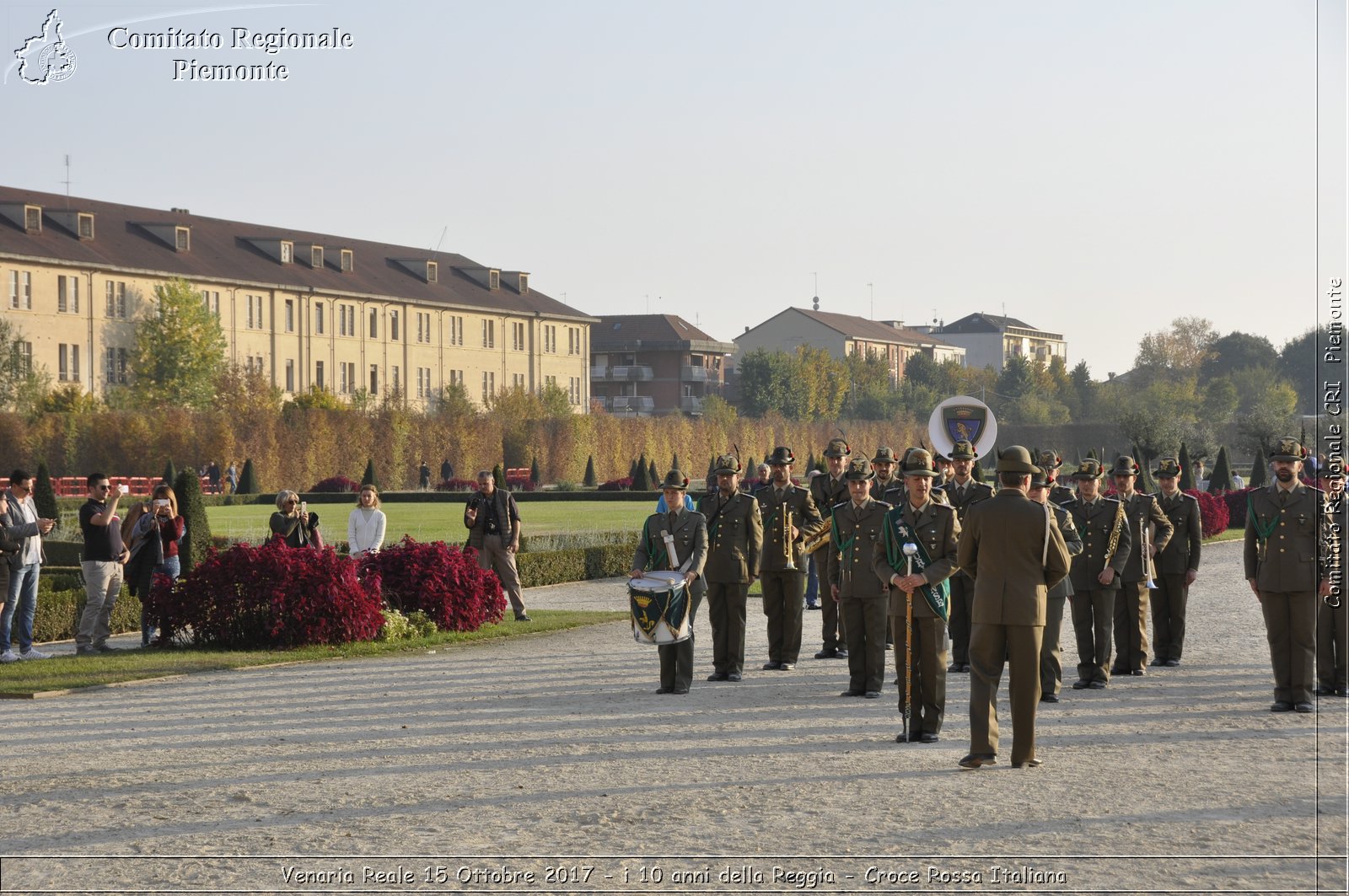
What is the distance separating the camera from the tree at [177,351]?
6800cm

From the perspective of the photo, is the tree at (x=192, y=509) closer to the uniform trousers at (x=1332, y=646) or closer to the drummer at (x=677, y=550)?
the drummer at (x=677, y=550)

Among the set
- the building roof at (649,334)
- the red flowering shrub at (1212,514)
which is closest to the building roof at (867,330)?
the building roof at (649,334)

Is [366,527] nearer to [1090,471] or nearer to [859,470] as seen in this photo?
[859,470]

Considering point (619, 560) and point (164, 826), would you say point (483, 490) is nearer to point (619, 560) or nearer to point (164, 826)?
point (619, 560)

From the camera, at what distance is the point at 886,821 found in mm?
8250

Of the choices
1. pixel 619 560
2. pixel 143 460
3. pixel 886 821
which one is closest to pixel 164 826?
pixel 886 821

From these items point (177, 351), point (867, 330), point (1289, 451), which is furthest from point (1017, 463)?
point (867, 330)

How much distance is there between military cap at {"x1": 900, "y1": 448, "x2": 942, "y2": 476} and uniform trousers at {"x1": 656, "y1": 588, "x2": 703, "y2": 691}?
7.97 ft

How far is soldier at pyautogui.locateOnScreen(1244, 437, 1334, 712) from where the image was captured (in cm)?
1216

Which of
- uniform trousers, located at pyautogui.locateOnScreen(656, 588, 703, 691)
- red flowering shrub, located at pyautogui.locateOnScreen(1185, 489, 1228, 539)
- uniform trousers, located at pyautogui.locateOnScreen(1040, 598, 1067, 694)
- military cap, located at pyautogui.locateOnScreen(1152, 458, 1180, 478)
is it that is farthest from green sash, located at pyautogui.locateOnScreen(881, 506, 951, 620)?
red flowering shrub, located at pyautogui.locateOnScreen(1185, 489, 1228, 539)

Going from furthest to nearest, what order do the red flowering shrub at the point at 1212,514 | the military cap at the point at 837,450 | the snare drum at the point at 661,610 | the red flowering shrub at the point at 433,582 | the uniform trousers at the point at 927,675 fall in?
the red flowering shrub at the point at 1212,514 → the red flowering shrub at the point at 433,582 → the military cap at the point at 837,450 → the snare drum at the point at 661,610 → the uniform trousers at the point at 927,675

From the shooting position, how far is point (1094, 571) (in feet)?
46.6

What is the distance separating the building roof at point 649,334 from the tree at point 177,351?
48.0 metres

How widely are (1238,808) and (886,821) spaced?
74.5 inches
